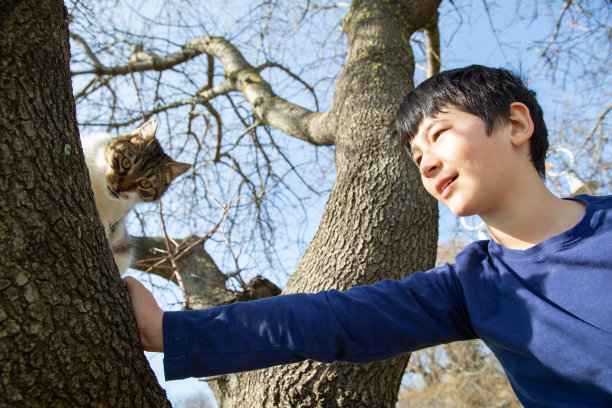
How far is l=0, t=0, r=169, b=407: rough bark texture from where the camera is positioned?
2.71 ft

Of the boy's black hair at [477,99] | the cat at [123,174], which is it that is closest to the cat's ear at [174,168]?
the cat at [123,174]

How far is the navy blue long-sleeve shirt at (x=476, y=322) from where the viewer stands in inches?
42.3

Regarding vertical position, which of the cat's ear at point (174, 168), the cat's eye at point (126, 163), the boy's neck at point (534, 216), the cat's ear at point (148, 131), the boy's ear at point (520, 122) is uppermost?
the cat's ear at point (148, 131)

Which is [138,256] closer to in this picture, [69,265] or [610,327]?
[69,265]

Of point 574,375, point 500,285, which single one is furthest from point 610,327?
point 500,285

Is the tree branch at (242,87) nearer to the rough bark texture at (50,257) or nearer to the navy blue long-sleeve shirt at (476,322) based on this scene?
the navy blue long-sleeve shirt at (476,322)

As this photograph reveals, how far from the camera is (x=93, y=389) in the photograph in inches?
35.3

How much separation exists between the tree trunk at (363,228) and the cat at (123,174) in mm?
894

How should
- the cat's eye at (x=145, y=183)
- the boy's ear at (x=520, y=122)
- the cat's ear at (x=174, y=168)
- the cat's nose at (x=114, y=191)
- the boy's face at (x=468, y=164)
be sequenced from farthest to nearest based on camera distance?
the cat's ear at (x=174, y=168) < the cat's eye at (x=145, y=183) < the cat's nose at (x=114, y=191) < the boy's ear at (x=520, y=122) < the boy's face at (x=468, y=164)

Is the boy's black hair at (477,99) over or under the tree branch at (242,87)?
under

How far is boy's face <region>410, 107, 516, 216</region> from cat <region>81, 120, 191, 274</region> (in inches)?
60.7

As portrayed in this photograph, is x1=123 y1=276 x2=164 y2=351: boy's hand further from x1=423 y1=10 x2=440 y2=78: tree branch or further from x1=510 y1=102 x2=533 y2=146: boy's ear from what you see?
x1=423 y1=10 x2=440 y2=78: tree branch

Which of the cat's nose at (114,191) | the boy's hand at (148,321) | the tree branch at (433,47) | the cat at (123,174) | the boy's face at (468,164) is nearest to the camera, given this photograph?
the boy's hand at (148,321)

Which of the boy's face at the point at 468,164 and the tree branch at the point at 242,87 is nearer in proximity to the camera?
the boy's face at the point at 468,164
